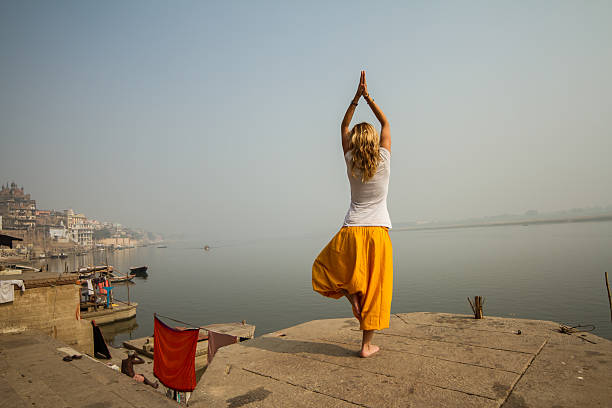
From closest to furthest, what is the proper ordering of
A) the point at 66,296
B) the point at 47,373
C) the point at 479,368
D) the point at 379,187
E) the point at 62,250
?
the point at 479,368
the point at 379,187
the point at 47,373
the point at 66,296
the point at 62,250

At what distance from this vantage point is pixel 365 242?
3.45 meters

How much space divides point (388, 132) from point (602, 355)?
9.35ft

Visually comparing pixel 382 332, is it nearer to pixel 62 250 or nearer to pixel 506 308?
pixel 506 308

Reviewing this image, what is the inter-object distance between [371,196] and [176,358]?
179 inches

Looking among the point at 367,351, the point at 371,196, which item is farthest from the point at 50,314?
the point at 371,196

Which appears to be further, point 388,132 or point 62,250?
point 62,250

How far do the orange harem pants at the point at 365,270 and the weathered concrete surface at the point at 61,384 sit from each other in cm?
178

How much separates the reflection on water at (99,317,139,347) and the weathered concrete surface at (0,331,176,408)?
72.2 ft

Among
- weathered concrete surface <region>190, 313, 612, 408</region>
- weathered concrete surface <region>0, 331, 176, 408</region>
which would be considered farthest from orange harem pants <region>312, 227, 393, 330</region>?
weathered concrete surface <region>0, 331, 176, 408</region>

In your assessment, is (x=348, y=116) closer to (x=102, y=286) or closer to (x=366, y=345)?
(x=366, y=345)

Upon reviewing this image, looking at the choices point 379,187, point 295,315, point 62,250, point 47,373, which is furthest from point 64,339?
point 62,250

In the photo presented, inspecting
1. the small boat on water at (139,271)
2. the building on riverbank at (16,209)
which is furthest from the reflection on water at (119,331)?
the building on riverbank at (16,209)

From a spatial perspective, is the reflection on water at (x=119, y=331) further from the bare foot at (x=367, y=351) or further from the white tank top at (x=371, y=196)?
the white tank top at (x=371, y=196)

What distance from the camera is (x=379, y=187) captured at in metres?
3.49
